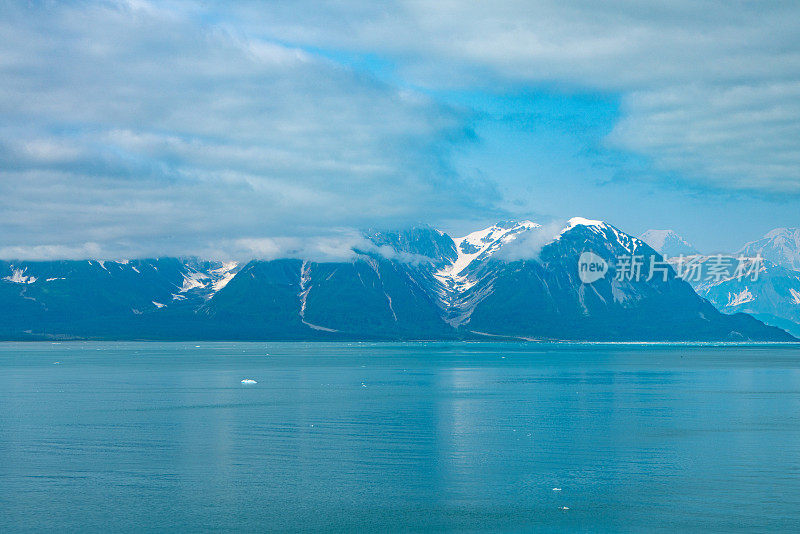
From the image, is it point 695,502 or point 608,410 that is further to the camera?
point 608,410

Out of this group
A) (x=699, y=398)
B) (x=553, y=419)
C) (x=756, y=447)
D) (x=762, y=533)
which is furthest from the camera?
(x=699, y=398)

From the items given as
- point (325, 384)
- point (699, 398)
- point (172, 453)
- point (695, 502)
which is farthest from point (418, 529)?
point (325, 384)

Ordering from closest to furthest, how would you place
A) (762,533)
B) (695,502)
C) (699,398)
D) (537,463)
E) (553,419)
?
(762,533)
(695,502)
(537,463)
(553,419)
(699,398)

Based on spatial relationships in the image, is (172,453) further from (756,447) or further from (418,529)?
(756,447)

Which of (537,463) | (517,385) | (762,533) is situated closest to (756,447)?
(537,463)

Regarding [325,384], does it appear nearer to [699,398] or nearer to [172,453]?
[699,398]

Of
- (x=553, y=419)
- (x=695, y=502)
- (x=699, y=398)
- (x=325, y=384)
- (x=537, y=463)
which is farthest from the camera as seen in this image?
(x=325, y=384)
